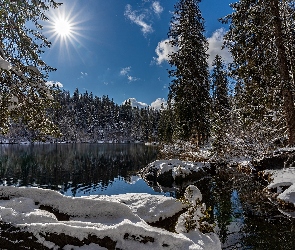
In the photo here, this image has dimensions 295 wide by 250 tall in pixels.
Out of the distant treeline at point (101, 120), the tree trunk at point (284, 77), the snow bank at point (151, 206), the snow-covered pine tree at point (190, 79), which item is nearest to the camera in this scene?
the snow bank at point (151, 206)

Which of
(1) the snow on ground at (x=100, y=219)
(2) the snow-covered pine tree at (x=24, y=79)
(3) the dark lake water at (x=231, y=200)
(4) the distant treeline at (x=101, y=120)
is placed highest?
(4) the distant treeline at (x=101, y=120)

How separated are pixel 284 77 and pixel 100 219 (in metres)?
10.9

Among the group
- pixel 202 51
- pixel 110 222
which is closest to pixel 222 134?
pixel 202 51

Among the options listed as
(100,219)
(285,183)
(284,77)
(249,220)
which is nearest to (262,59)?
(284,77)

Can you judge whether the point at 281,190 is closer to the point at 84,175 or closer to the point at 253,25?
the point at 253,25

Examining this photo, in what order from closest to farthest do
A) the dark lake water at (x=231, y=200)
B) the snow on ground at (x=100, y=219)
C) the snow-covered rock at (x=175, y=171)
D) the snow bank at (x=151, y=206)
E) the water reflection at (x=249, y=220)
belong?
the snow on ground at (x=100, y=219) → the snow bank at (x=151, y=206) → the water reflection at (x=249, y=220) → the dark lake water at (x=231, y=200) → the snow-covered rock at (x=175, y=171)

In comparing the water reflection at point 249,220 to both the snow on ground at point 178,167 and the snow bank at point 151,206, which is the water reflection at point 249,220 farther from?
the snow on ground at point 178,167

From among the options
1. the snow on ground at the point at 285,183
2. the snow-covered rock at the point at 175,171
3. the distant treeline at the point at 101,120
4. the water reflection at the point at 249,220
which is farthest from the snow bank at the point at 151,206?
the distant treeline at the point at 101,120

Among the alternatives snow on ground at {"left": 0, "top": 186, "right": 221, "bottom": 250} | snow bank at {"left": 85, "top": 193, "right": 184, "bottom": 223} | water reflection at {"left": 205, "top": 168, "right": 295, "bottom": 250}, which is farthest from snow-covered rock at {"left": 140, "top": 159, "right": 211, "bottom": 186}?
snow on ground at {"left": 0, "top": 186, "right": 221, "bottom": 250}

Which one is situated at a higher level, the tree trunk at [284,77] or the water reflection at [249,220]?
the tree trunk at [284,77]

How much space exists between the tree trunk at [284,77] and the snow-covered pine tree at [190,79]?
15953 millimetres

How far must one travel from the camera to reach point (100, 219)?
17.4 ft

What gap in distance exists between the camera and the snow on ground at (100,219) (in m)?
4.54

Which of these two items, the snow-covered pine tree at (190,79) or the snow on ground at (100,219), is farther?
the snow-covered pine tree at (190,79)
